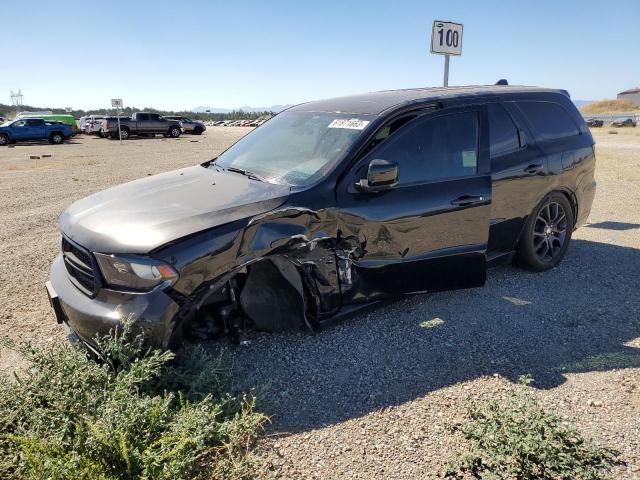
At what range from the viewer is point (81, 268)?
313cm

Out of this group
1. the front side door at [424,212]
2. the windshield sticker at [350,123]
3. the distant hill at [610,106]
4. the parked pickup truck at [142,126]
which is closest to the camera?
the front side door at [424,212]

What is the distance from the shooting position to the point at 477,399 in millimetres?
3004

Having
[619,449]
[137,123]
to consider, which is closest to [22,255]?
[619,449]

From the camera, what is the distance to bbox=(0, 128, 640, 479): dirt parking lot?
2.64 meters

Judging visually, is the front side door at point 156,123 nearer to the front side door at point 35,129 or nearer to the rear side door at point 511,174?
the front side door at point 35,129

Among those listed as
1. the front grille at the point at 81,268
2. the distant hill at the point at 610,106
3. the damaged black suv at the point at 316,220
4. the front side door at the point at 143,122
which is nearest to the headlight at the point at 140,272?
the damaged black suv at the point at 316,220

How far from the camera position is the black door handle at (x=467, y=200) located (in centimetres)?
395

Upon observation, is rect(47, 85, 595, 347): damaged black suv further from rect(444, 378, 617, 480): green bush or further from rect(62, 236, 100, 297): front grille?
rect(444, 378, 617, 480): green bush

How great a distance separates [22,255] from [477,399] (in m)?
5.45

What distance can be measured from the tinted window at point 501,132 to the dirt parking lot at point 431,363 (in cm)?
132

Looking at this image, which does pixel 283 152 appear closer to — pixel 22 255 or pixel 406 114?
pixel 406 114

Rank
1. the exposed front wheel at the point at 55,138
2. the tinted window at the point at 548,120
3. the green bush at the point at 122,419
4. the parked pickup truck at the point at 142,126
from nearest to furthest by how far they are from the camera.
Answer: the green bush at the point at 122,419 < the tinted window at the point at 548,120 < the exposed front wheel at the point at 55,138 < the parked pickup truck at the point at 142,126

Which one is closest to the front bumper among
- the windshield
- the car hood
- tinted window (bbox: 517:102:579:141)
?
the car hood

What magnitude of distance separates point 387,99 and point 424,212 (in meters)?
1.06
